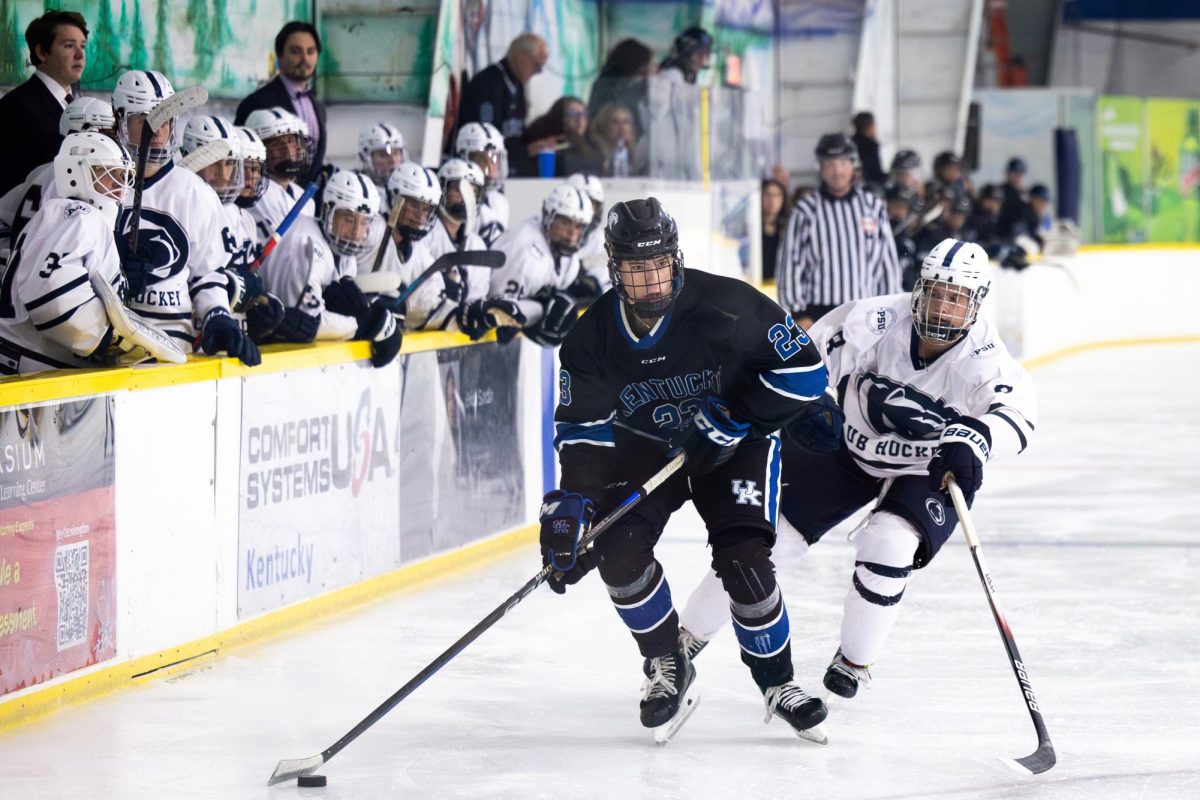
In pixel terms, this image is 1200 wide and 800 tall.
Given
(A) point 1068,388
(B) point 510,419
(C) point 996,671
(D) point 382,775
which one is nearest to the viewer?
(D) point 382,775

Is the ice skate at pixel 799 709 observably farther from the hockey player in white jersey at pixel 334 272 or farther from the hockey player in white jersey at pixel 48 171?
the hockey player in white jersey at pixel 48 171

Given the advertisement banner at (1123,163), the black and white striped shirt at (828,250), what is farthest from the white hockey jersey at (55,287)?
the advertisement banner at (1123,163)

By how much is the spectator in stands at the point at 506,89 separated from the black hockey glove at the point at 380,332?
260 cm

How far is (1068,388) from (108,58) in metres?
7.13

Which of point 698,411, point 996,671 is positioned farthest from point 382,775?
point 996,671

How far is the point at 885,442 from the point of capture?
427 cm

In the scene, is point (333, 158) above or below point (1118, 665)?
above

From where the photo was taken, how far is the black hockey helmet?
3.73 meters

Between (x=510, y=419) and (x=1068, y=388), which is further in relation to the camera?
(x=1068, y=388)

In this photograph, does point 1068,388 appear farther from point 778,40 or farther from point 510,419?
point 510,419

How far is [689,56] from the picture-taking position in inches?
365

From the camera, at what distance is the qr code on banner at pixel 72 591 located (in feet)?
13.8

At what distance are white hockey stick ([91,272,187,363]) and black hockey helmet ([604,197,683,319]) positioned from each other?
50.3 inches

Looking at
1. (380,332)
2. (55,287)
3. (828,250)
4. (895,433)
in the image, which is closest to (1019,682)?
(895,433)
